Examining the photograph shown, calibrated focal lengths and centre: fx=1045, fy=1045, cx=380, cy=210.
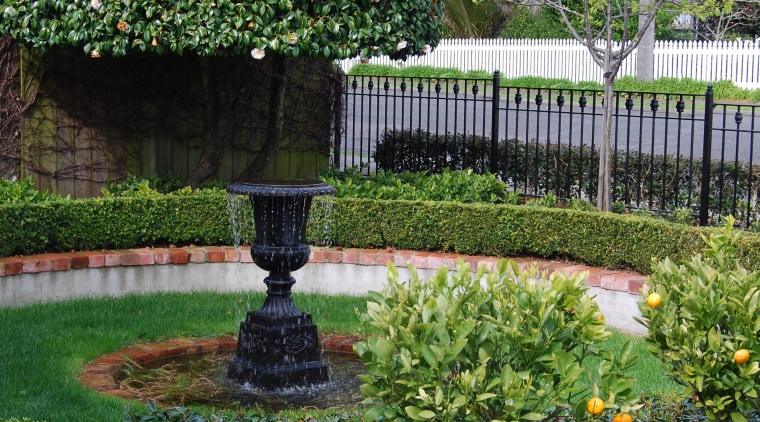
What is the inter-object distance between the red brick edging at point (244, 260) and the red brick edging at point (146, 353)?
46.8 inches

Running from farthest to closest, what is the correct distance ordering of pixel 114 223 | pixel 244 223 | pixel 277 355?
pixel 244 223 < pixel 114 223 < pixel 277 355

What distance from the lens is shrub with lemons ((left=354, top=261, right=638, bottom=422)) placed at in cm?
344

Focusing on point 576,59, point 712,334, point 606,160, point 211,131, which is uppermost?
point 576,59

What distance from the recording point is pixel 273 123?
9.91 metres

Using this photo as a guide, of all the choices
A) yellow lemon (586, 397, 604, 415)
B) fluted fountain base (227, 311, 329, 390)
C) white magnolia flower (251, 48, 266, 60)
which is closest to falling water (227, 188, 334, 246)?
white magnolia flower (251, 48, 266, 60)

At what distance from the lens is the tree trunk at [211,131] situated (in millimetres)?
9805

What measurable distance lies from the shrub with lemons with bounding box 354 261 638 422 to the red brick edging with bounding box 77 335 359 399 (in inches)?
100

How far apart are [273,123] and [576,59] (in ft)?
54.5

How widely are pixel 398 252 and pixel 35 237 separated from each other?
110 inches

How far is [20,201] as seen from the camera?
26.2 feet

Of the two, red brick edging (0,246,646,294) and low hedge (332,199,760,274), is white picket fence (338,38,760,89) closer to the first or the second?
low hedge (332,199,760,274)

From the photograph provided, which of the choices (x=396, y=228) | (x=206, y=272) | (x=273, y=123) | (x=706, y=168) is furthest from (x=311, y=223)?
(x=706, y=168)

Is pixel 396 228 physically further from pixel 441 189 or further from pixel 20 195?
pixel 20 195

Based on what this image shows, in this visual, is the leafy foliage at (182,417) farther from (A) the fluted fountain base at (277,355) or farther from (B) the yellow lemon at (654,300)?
(A) the fluted fountain base at (277,355)
